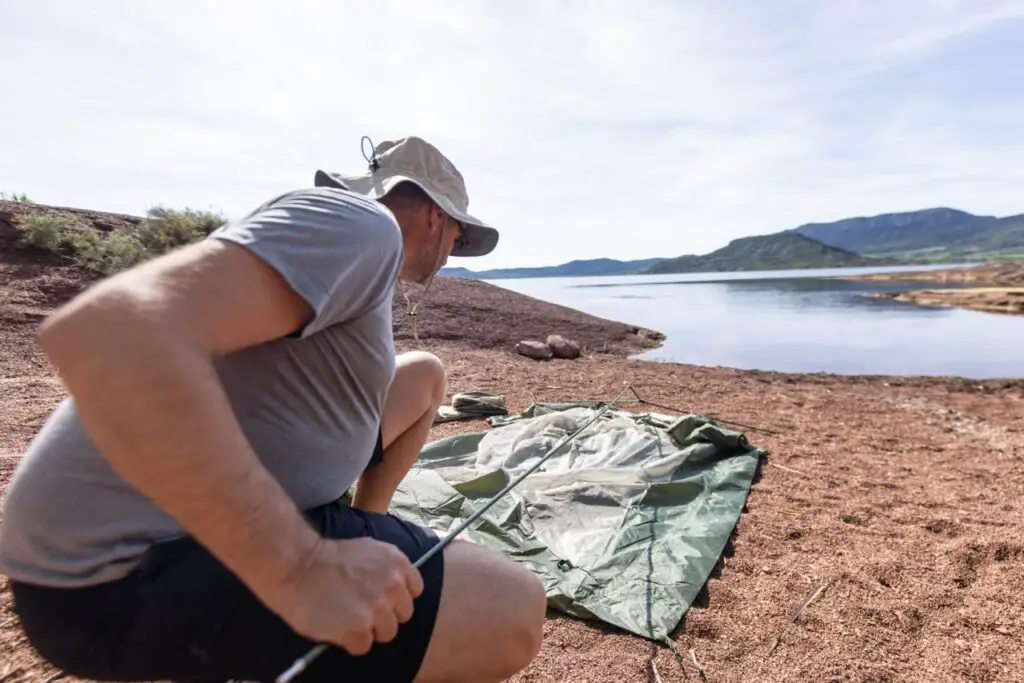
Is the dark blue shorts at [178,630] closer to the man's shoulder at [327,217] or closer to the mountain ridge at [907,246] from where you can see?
the man's shoulder at [327,217]

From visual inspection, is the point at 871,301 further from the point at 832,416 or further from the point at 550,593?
the point at 550,593

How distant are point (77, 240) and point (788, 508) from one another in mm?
10211

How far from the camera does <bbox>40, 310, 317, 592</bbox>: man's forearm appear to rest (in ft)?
2.23

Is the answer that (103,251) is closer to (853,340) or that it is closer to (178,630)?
(178,630)

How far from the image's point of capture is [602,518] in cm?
266

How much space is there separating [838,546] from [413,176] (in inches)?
90.1

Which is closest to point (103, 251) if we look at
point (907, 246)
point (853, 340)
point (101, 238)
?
point (101, 238)

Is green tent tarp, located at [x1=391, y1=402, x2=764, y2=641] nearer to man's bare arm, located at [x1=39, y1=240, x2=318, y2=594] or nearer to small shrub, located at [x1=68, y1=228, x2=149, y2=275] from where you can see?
man's bare arm, located at [x1=39, y1=240, x2=318, y2=594]

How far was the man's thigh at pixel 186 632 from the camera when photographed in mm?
906

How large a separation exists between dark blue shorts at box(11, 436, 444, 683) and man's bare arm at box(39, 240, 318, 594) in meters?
0.20

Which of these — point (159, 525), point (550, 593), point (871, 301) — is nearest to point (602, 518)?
point (550, 593)

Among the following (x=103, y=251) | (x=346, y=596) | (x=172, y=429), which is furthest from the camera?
(x=103, y=251)

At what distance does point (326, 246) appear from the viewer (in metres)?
0.87

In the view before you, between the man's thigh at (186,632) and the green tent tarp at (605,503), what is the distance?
1195 mm
